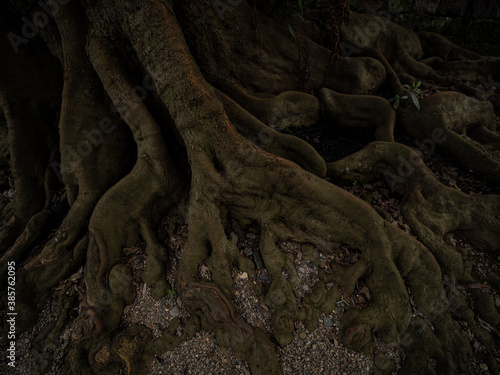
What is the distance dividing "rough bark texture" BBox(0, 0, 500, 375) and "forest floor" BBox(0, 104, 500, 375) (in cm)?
11

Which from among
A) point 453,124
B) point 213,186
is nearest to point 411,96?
point 453,124

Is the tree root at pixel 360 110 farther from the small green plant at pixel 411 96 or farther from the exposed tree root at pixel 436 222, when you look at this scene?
the exposed tree root at pixel 436 222

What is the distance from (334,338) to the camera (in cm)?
214

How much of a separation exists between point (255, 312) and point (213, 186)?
148 centimetres

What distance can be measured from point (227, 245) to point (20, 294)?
2.64 metres

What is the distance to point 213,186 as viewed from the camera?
7.57 ft

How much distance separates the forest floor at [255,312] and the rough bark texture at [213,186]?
0.36 ft

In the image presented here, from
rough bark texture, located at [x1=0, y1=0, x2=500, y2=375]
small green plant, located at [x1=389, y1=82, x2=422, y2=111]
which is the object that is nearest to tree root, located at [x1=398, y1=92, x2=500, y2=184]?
rough bark texture, located at [x1=0, y1=0, x2=500, y2=375]

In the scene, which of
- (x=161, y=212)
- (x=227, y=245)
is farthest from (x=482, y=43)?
(x=161, y=212)

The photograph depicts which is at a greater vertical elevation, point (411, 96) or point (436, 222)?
point (411, 96)

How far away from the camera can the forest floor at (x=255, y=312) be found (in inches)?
81.7

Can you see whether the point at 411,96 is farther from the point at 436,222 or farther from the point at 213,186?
the point at 213,186

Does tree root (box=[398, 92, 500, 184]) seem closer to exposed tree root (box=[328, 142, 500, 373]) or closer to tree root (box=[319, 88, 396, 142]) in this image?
tree root (box=[319, 88, 396, 142])

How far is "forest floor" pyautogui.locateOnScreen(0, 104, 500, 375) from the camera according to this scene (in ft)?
6.81
